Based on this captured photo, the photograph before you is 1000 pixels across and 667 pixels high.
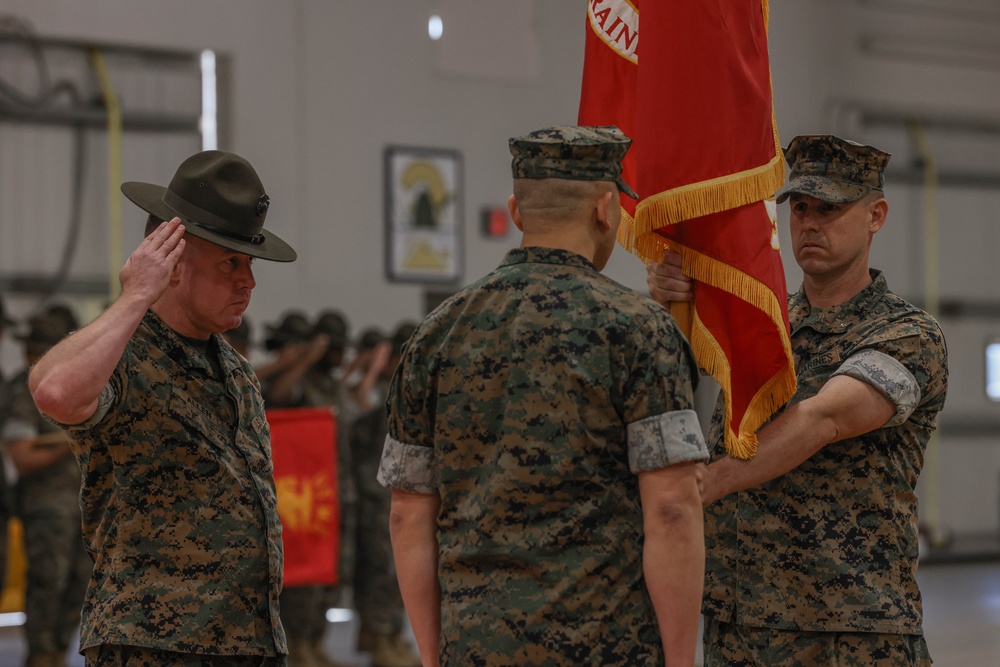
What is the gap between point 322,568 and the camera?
600 centimetres

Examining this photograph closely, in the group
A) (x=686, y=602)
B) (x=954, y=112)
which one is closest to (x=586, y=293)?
(x=686, y=602)

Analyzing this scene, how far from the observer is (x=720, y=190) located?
8.22ft

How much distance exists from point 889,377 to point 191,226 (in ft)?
4.83

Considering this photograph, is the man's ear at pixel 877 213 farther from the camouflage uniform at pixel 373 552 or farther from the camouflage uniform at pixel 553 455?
the camouflage uniform at pixel 373 552

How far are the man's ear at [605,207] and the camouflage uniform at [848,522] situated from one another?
0.83 m

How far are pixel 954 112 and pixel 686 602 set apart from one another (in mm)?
11008

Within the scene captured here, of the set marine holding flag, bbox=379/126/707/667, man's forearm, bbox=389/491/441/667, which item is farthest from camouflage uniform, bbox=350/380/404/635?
marine holding flag, bbox=379/126/707/667

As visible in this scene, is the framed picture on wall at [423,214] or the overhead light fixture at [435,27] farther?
the overhead light fixture at [435,27]

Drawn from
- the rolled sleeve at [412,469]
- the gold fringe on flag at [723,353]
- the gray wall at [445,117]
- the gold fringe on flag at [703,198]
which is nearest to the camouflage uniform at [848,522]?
the gold fringe on flag at [723,353]

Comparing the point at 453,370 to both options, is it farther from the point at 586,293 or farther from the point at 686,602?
the point at 686,602

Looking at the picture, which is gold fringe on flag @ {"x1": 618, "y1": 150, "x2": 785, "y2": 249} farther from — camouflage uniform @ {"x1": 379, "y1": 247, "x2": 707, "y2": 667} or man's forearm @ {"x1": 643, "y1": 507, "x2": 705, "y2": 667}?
man's forearm @ {"x1": 643, "y1": 507, "x2": 705, "y2": 667}

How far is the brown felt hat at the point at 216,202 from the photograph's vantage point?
242cm

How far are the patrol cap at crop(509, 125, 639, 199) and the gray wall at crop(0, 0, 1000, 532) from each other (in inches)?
266

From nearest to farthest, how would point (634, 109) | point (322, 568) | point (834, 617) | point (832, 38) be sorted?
1. point (834, 617)
2. point (634, 109)
3. point (322, 568)
4. point (832, 38)
